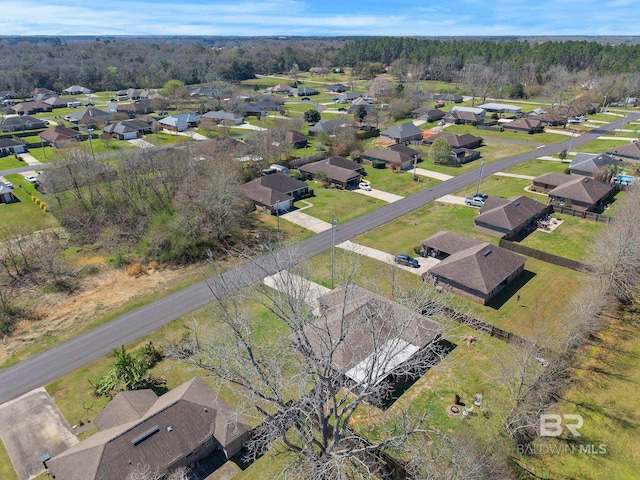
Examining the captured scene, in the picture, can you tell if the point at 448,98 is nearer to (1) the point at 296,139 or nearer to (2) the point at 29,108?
(1) the point at 296,139

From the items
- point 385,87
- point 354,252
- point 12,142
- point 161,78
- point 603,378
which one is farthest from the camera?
point 161,78

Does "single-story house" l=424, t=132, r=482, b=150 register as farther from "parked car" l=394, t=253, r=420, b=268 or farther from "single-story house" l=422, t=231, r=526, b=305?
"parked car" l=394, t=253, r=420, b=268

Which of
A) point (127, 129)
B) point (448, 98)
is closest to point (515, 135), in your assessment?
point (448, 98)

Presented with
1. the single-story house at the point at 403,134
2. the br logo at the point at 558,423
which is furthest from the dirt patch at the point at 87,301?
the single-story house at the point at 403,134

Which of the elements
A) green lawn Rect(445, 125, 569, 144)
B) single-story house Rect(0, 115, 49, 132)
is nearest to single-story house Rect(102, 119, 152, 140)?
single-story house Rect(0, 115, 49, 132)

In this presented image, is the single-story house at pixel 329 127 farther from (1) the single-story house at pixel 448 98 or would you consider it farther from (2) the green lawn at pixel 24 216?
(1) the single-story house at pixel 448 98

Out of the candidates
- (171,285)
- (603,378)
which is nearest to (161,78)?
(171,285)

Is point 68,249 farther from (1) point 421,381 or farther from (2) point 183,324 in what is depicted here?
(1) point 421,381
